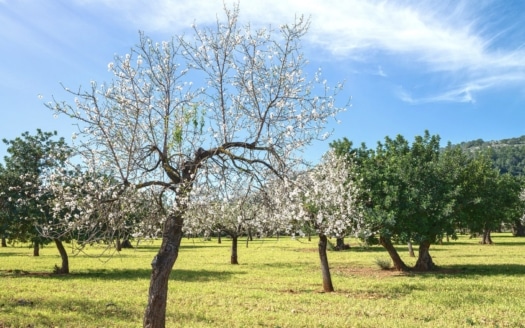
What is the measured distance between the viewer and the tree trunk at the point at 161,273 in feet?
37.4

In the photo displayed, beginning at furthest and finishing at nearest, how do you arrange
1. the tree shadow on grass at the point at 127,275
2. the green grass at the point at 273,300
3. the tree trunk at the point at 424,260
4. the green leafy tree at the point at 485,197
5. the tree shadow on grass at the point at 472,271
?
the tree trunk at the point at 424,260
the green leafy tree at the point at 485,197
the tree shadow on grass at the point at 472,271
the tree shadow on grass at the point at 127,275
the green grass at the point at 273,300

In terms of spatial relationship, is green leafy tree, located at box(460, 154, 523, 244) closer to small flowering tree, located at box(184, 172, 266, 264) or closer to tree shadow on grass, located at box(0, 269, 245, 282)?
tree shadow on grass, located at box(0, 269, 245, 282)

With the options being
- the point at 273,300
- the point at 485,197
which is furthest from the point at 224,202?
the point at 485,197

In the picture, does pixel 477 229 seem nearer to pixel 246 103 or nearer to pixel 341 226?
pixel 341 226

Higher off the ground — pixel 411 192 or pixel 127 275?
pixel 411 192

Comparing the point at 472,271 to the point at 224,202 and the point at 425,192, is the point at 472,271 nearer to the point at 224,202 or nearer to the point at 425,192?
the point at 425,192

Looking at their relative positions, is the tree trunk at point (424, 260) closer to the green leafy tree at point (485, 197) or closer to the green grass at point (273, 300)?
the green grass at point (273, 300)

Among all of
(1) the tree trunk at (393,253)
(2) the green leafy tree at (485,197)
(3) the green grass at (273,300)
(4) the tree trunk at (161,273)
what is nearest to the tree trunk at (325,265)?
(3) the green grass at (273,300)

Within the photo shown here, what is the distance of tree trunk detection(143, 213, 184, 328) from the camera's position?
11414mm

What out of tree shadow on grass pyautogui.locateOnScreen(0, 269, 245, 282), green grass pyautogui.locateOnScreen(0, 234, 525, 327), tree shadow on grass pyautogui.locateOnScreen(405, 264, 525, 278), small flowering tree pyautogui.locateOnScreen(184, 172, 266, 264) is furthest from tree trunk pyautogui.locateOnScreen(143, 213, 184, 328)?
tree shadow on grass pyautogui.locateOnScreen(405, 264, 525, 278)

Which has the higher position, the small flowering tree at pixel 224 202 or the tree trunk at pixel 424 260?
the small flowering tree at pixel 224 202

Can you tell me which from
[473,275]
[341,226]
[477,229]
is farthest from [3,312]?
[477,229]

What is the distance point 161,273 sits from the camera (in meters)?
11.5

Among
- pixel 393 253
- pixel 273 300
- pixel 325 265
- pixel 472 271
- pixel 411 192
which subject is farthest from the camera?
pixel 393 253
